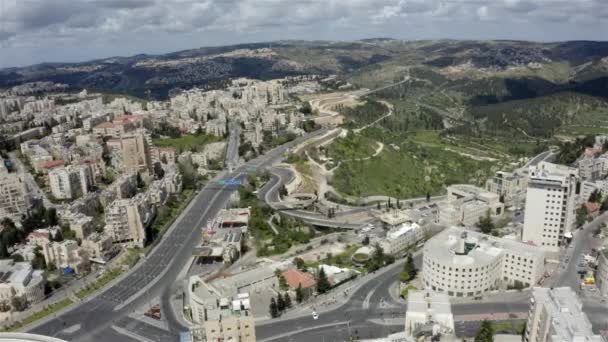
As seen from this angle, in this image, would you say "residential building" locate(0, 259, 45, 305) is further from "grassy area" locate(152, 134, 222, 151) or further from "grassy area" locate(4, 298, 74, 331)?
"grassy area" locate(152, 134, 222, 151)

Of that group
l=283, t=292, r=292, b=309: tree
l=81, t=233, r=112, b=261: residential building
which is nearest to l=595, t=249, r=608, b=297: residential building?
l=283, t=292, r=292, b=309: tree

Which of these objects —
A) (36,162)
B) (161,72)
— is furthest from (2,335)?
(161,72)

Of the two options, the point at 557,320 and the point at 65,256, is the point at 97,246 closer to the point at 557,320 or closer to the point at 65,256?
the point at 65,256

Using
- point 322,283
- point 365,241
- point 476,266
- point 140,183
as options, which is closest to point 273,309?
point 322,283

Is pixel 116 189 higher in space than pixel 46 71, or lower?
lower

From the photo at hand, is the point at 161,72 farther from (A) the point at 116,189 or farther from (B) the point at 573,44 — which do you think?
(B) the point at 573,44

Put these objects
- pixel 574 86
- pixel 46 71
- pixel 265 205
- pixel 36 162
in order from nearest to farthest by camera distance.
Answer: pixel 265 205
pixel 36 162
pixel 574 86
pixel 46 71

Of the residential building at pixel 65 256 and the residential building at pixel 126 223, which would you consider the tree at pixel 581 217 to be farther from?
the residential building at pixel 65 256
